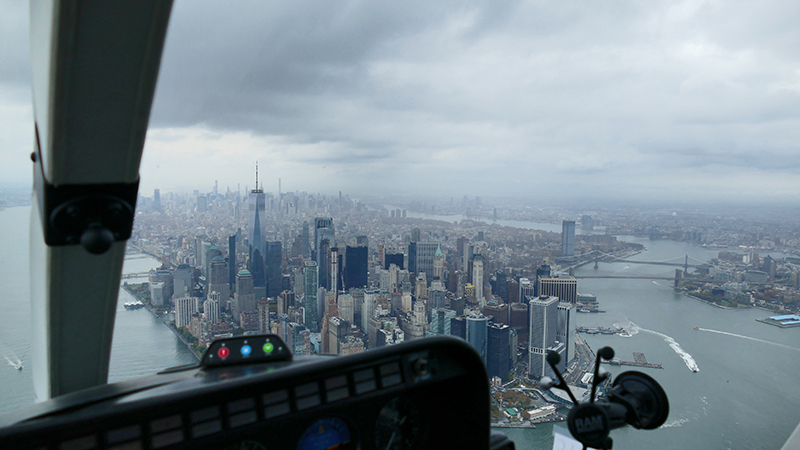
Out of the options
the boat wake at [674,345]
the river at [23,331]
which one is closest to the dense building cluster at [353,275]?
the river at [23,331]

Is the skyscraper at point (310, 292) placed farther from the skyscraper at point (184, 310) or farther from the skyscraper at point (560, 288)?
the skyscraper at point (560, 288)

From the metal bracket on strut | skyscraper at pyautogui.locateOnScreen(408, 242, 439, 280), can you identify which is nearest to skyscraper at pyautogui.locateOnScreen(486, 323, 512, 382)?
skyscraper at pyautogui.locateOnScreen(408, 242, 439, 280)

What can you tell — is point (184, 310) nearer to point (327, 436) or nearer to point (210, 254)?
point (210, 254)

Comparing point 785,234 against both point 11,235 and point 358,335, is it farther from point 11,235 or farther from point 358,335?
point 11,235

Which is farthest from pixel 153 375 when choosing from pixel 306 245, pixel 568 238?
pixel 568 238

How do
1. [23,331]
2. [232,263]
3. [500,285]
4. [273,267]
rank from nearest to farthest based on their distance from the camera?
[23,331] → [232,263] → [273,267] → [500,285]

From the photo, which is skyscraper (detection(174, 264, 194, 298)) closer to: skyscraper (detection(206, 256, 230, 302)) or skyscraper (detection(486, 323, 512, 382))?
skyscraper (detection(206, 256, 230, 302))
